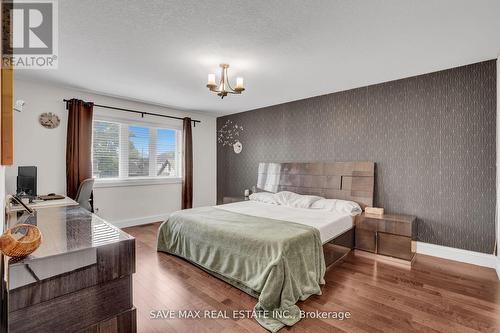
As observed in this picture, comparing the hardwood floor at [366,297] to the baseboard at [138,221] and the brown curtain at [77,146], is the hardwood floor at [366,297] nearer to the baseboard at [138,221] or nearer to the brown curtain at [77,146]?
the baseboard at [138,221]

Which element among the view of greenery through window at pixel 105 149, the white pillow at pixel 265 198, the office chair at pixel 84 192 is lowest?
the white pillow at pixel 265 198

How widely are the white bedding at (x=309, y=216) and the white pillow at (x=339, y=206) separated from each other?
12cm

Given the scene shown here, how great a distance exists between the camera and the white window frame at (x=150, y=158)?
174 inches

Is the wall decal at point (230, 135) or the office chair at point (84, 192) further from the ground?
the wall decal at point (230, 135)

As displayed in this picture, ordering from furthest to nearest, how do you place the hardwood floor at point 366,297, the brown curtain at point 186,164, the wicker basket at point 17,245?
the brown curtain at point 186,164 → the hardwood floor at point 366,297 → the wicker basket at point 17,245

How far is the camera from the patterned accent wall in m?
2.92

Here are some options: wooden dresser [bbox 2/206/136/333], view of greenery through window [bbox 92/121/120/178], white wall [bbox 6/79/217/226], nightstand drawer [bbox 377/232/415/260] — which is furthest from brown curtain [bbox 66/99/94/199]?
nightstand drawer [bbox 377/232/415/260]

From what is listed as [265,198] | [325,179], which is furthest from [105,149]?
[325,179]

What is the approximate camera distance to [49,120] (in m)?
3.79

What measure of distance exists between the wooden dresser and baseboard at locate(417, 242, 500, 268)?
3.58 metres

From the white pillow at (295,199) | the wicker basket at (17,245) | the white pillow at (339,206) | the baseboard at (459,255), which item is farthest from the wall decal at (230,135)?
the wicker basket at (17,245)

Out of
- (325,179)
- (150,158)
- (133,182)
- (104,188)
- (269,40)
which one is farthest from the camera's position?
(150,158)

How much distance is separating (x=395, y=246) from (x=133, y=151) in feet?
15.4

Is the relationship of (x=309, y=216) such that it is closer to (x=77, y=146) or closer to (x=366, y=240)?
(x=366, y=240)
